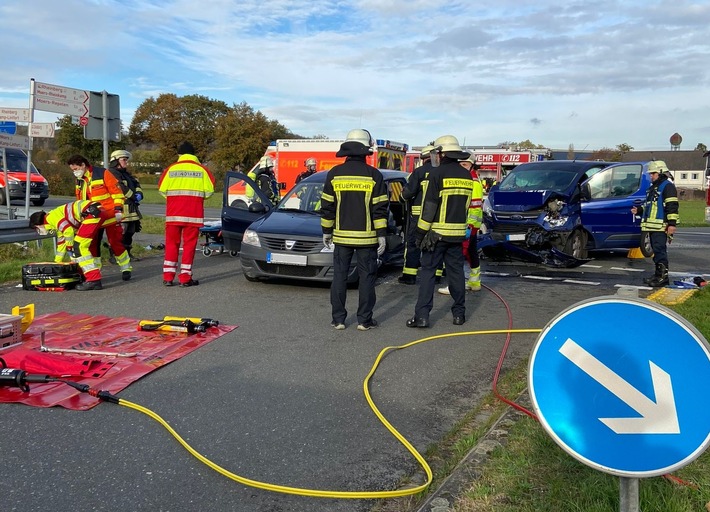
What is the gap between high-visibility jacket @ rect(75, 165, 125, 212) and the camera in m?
9.15

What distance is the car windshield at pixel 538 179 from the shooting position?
12062mm

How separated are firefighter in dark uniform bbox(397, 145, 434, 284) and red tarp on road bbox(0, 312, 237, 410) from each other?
293 centimetres

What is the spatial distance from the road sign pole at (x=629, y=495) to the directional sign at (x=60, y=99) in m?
11.3

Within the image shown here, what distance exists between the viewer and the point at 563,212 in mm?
11578

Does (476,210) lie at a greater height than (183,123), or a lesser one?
lesser

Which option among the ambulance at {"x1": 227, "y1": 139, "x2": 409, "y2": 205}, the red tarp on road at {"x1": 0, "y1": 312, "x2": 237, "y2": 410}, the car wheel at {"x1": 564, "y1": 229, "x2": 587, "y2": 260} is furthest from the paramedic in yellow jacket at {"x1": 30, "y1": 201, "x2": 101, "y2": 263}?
the ambulance at {"x1": 227, "y1": 139, "x2": 409, "y2": 205}

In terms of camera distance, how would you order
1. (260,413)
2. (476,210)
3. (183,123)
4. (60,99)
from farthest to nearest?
(183,123), (60,99), (476,210), (260,413)

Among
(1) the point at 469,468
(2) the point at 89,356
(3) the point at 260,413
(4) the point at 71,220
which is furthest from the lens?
(4) the point at 71,220

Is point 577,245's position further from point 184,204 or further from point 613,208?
point 184,204

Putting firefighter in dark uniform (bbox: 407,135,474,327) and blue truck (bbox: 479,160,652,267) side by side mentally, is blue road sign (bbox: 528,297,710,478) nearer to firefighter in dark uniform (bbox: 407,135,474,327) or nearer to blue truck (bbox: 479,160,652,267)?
firefighter in dark uniform (bbox: 407,135,474,327)

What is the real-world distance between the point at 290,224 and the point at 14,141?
6314mm

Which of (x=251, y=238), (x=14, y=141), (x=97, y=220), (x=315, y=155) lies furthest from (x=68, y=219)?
(x=315, y=155)

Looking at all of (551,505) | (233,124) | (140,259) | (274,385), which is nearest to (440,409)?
(274,385)

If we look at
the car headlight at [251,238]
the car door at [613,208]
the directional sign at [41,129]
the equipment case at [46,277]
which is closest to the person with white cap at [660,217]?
the car door at [613,208]
